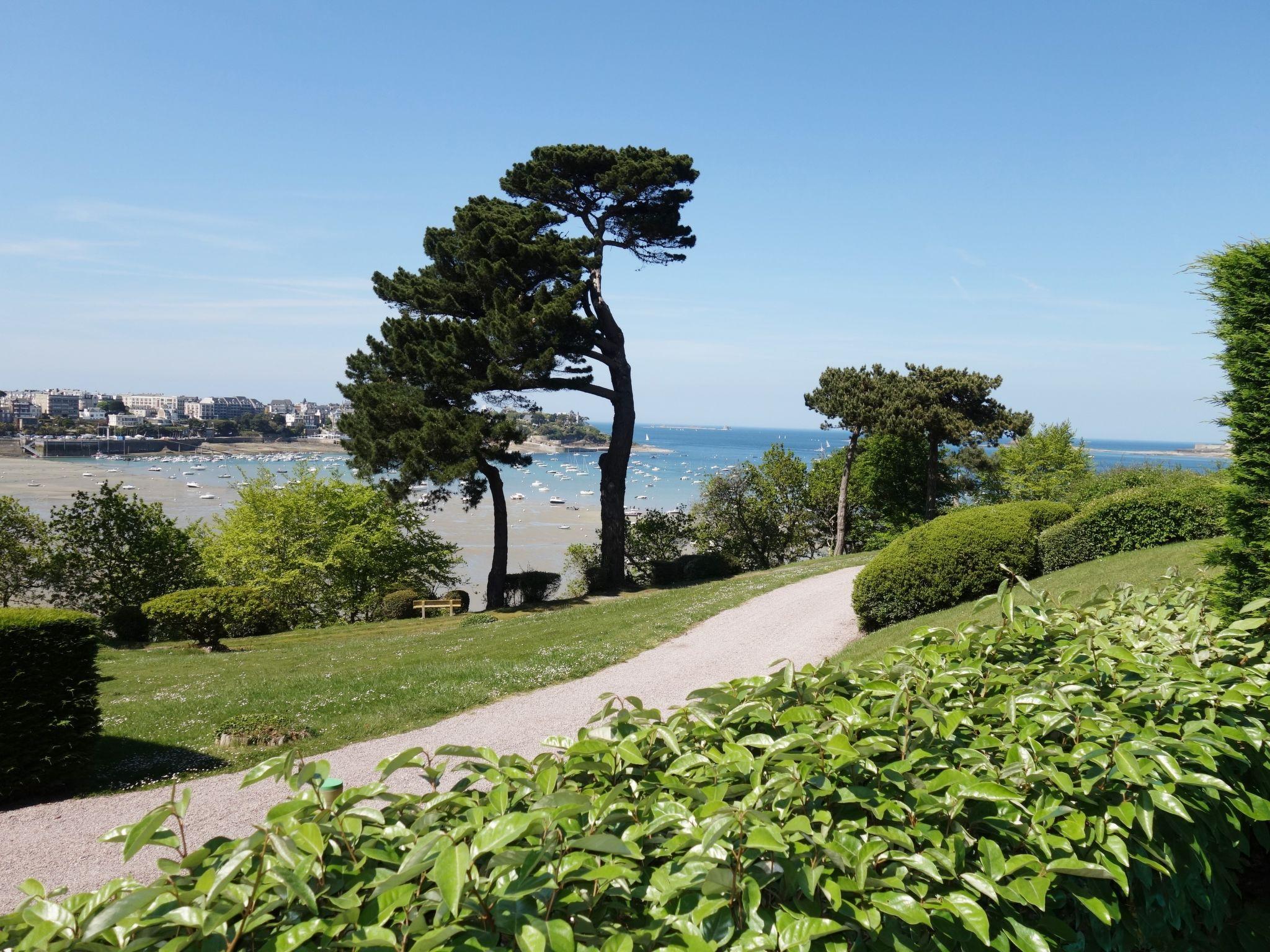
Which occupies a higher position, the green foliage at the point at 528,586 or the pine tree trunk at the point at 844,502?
the pine tree trunk at the point at 844,502

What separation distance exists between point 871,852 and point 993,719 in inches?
43.7

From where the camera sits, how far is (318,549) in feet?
86.6

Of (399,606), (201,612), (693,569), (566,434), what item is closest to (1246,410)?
A: (693,569)

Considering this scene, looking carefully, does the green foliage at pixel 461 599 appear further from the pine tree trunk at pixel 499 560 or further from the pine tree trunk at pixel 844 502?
the pine tree trunk at pixel 844 502

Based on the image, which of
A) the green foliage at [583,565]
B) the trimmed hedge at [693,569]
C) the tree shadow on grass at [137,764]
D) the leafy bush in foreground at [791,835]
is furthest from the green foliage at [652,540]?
the leafy bush in foreground at [791,835]

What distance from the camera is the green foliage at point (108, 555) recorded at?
77.5ft

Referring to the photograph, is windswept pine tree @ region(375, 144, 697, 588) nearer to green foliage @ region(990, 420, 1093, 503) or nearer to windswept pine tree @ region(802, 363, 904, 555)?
windswept pine tree @ region(802, 363, 904, 555)

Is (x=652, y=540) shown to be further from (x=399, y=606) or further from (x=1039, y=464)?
(x=1039, y=464)

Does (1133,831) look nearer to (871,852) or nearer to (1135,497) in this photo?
(871,852)

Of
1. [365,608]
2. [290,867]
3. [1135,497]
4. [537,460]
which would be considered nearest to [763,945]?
[290,867]

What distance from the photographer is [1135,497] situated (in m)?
13.0

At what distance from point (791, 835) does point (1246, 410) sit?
5867 mm

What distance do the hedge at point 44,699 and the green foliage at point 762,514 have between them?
2462 centimetres

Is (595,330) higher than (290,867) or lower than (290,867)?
higher
